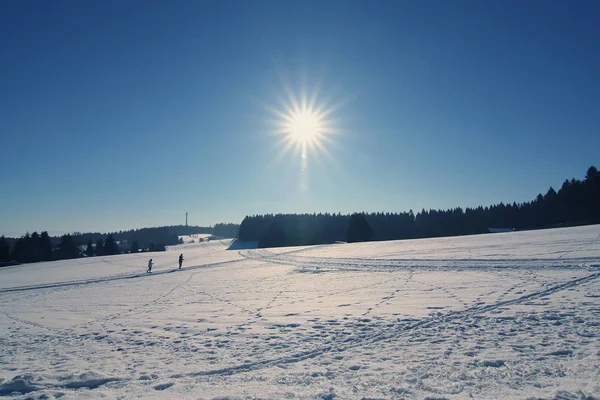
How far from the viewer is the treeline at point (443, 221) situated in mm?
70000

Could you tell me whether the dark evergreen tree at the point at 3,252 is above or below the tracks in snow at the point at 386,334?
above

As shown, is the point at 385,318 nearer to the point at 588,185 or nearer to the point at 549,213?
the point at 588,185

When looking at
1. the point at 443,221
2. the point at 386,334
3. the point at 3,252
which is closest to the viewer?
the point at 386,334

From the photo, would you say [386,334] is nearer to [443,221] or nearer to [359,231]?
[359,231]

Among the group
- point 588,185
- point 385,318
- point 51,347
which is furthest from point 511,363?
point 588,185

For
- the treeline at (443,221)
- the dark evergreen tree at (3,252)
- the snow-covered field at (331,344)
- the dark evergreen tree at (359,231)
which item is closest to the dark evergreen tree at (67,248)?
the dark evergreen tree at (3,252)

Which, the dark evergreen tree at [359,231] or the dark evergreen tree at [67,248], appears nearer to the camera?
the dark evergreen tree at [359,231]

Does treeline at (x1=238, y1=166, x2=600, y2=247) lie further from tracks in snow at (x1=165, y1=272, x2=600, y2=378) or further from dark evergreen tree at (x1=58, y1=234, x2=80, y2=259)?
tracks in snow at (x1=165, y1=272, x2=600, y2=378)

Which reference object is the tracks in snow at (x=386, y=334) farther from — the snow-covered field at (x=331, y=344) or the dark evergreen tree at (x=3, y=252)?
the dark evergreen tree at (x=3, y=252)

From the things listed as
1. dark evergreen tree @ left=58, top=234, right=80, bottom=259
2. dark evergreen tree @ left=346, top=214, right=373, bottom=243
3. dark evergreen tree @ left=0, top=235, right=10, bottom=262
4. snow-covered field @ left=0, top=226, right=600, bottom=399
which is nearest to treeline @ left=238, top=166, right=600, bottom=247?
dark evergreen tree @ left=346, top=214, right=373, bottom=243

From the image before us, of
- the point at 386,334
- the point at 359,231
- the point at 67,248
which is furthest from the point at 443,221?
the point at 67,248

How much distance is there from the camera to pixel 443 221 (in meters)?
101

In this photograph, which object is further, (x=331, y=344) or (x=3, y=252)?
(x=3, y=252)

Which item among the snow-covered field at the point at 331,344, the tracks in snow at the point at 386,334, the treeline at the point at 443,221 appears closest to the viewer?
the snow-covered field at the point at 331,344
